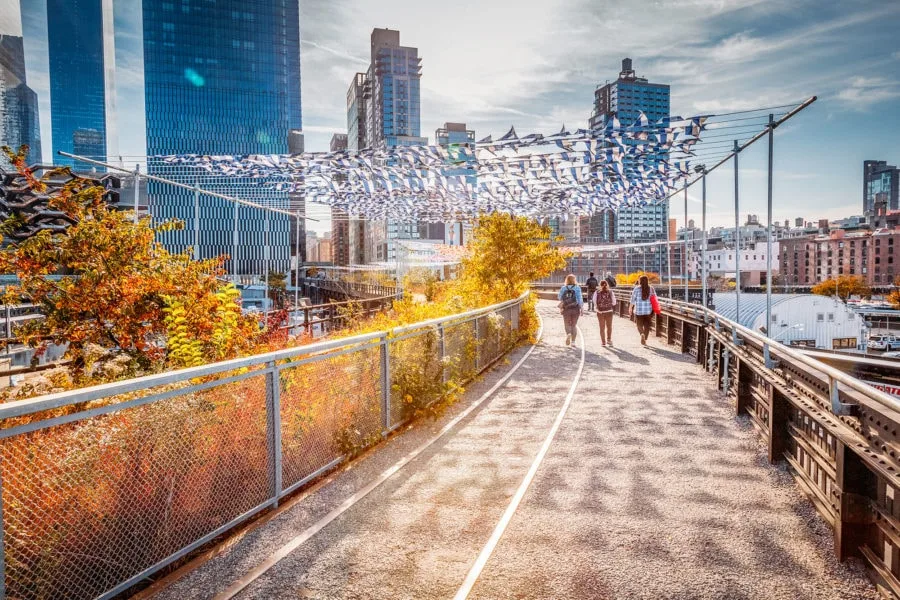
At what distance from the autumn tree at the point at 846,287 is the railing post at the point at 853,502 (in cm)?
15729

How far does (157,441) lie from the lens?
396 cm

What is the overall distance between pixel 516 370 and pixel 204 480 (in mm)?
8365

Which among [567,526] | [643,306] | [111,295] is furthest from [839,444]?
[643,306]

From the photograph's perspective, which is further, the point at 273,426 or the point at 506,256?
the point at 506,256

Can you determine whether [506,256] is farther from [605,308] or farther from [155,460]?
[155,460]

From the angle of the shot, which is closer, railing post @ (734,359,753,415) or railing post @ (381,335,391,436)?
railing post @ (381,335,391,436)

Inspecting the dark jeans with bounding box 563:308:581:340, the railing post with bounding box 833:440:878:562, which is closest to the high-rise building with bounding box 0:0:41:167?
the dark jeans with bounding box 563:308:581:340

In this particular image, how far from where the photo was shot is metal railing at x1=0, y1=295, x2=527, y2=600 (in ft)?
10.5

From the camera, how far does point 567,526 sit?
4512mm

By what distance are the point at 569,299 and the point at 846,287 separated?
153448mm

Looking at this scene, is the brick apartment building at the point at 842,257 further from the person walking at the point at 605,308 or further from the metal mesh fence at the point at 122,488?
the metal mesh fence at the point at 122,488

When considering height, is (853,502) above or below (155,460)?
below

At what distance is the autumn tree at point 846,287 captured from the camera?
13788 centimetres

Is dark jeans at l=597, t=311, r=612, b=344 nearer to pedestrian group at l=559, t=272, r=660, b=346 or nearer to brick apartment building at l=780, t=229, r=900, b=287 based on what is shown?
pedestrian group at l=559, t=272, r=660, b=346
